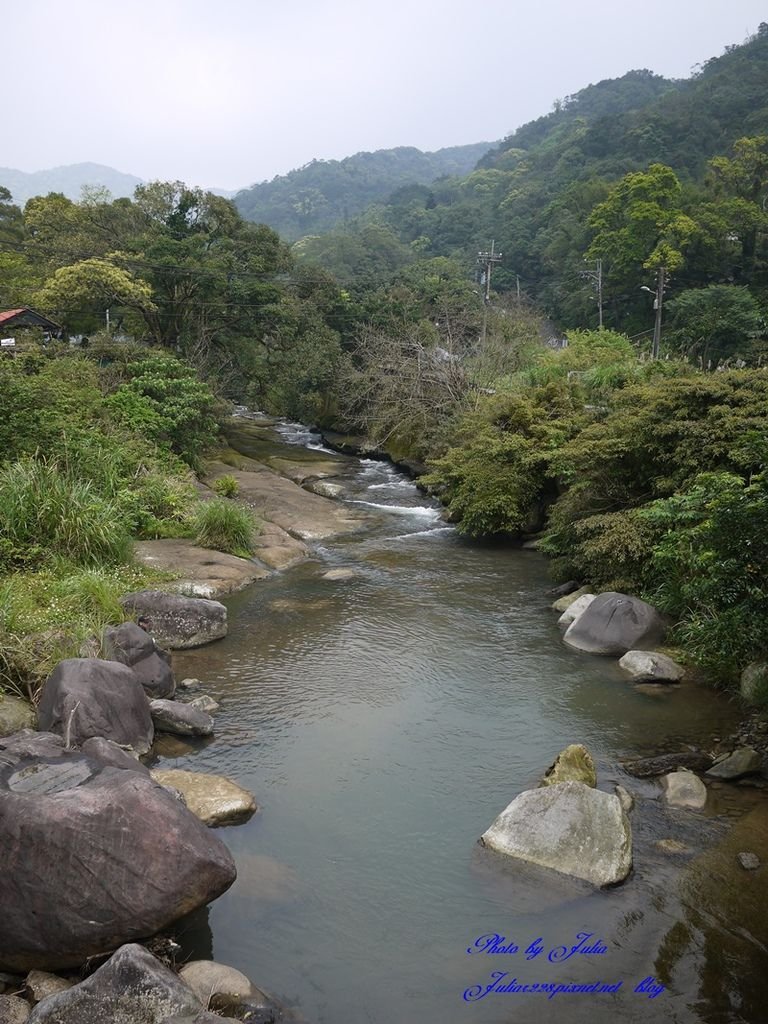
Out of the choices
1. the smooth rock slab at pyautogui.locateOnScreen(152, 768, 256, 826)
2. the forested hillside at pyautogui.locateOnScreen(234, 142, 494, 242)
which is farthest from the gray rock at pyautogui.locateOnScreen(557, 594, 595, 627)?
the forested hillside at pyautogui.locateOnScreen(234, 142, 494, 242)

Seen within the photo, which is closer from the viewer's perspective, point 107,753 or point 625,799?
point 107,753

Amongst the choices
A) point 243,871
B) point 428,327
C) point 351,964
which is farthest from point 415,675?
point 428,327

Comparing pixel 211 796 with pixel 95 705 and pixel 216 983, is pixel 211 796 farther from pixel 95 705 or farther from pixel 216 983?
pixel 216 983

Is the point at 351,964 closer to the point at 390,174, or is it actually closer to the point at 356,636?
the point at 356,636

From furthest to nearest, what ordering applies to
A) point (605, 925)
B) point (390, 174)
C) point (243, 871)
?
point (390, 174) → point (243, 871) → point (605, 925)

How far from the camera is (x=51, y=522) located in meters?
12.3

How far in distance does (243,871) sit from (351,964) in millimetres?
1374

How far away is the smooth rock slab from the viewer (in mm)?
7008

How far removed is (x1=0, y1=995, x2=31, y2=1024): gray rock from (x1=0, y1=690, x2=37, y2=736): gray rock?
3273 millimetres

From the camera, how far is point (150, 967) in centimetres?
471

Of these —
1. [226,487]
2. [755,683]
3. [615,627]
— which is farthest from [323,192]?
[755,683]

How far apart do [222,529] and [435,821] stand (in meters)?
9.40

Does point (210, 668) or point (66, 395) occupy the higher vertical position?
point (66, 395)

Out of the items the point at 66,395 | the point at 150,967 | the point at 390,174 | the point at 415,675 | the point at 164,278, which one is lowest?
the point at 415,675
